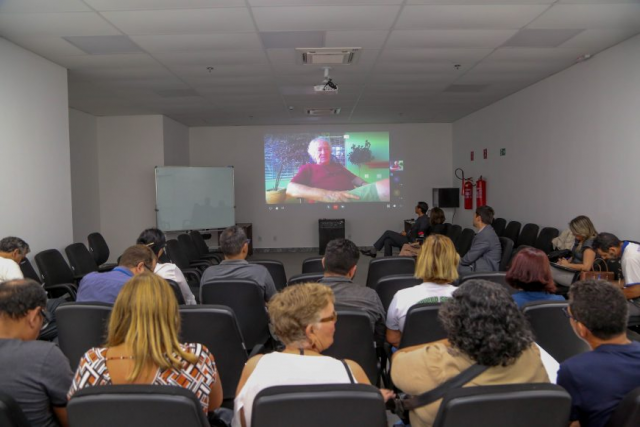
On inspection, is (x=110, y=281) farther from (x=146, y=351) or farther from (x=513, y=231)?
(x=513, y=231)

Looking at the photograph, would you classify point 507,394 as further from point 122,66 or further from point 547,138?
point 547,138

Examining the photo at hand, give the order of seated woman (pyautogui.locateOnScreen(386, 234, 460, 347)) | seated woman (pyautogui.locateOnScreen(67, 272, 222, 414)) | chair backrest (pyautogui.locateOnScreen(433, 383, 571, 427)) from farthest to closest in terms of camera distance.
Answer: seated woman (pyautogui.locateOnScreen(386, 234, 460, 347)) → seated woman (pyautogui.locateOnScreen(67, 272, 222, 414)) → chair backrest (pyautogui.locateOnScreen(433, 383, 571, 427))

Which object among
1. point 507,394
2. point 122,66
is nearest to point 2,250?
point 122,66

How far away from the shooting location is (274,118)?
1007 centimetres

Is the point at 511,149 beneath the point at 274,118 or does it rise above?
beneath

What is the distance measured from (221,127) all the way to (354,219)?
3915 millimetres

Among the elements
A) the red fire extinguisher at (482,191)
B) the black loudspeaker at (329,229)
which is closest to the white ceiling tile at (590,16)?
the red fire extinguisher at (482,191)

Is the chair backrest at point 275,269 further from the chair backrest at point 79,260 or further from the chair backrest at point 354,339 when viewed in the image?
the chair backrest at point 79,260

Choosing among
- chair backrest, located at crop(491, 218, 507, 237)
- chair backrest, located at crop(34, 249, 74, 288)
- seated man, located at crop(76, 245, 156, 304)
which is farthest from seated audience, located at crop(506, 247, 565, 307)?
chair backrest, located at crop(491, 218, 507, 237)

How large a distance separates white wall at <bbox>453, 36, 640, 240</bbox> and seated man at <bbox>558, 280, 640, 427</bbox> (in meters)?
4.07

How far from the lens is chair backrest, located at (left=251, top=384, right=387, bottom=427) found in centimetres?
130

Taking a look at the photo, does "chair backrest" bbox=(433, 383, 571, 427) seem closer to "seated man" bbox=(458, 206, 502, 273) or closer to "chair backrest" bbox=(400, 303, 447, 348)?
"chair backrest" bbox=(400, 303, 447, 348)

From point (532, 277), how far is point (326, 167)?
8552 millimetres

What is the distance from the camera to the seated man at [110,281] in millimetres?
2951
